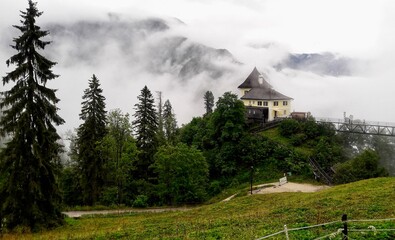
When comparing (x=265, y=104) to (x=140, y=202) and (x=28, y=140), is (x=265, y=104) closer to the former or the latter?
(x=140, y=202)

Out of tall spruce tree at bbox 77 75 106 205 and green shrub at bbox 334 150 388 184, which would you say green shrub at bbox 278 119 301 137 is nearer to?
green shrub at bbox 334 150 388 184

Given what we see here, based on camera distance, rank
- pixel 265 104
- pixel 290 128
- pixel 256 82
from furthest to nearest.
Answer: pixel 256 82
pixel 265 104
pixel 290 128

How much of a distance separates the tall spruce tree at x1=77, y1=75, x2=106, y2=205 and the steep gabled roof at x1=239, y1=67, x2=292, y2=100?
1041 inches

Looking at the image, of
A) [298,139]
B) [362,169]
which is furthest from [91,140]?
[362,169]

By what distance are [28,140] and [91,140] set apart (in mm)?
20442

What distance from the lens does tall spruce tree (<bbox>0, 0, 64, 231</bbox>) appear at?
23.8m

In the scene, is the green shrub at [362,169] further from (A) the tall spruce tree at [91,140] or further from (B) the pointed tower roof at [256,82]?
(A) the tall spruce tree at [91,140]

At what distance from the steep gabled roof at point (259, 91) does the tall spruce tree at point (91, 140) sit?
86.7ft

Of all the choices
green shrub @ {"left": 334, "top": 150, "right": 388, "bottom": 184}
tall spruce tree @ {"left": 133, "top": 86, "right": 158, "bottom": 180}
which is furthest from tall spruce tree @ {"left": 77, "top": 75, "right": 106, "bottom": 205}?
green shrub @ {"left": 334, "top": 150, "right": 388, "bottom": 184}

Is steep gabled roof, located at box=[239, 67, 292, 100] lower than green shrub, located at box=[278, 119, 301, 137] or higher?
higher

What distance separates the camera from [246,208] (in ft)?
94.8

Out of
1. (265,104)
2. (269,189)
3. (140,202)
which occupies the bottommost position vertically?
(140,202)

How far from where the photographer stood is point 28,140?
2447 centimetres

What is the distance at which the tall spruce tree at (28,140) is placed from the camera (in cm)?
2381
